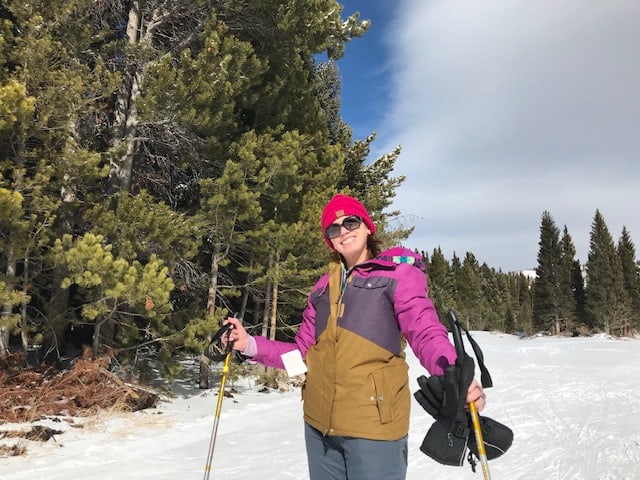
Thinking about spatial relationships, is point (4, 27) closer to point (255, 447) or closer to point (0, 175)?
point (0, 175)

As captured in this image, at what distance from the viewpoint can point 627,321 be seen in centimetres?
5253

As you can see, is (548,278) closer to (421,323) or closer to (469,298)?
(469,298)

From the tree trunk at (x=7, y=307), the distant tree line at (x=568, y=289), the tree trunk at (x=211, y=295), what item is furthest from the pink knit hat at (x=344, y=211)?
the distant tree line at (x=568, y=289)

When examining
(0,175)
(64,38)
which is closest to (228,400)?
(0,175)

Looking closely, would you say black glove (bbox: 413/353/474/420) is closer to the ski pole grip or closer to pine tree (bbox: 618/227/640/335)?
the ski pole grip

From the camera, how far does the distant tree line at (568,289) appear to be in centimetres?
5156

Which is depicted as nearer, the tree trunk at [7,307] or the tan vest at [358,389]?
the tan vest at [358,389]

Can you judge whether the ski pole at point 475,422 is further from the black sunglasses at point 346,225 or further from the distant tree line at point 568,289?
the distant tree line at point 568,289

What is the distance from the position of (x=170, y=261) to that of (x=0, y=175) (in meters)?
3.02

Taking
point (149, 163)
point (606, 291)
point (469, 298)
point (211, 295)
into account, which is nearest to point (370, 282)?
point (211, 295)

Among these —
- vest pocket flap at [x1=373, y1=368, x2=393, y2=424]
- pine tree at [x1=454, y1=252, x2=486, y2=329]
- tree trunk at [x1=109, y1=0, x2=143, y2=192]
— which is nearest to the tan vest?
vest pocket flap at [x1=373, y1=368, x2=393, y2=424]

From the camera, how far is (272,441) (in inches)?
258

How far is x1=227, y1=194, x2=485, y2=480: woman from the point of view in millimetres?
1866

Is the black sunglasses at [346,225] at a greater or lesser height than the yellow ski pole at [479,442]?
greater
